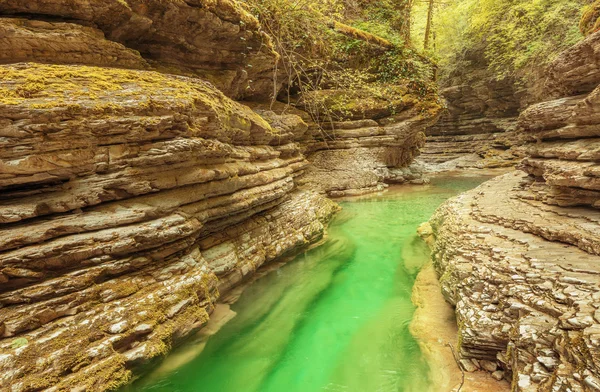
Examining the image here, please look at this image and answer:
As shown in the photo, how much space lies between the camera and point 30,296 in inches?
142

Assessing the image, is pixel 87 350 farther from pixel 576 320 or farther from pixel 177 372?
pixel 576 320

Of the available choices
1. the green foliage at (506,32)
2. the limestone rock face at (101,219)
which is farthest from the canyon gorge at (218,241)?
Result: the green foliage at (506,32)

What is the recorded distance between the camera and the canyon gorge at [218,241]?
3.61 metres

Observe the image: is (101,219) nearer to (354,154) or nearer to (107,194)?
(107,194)

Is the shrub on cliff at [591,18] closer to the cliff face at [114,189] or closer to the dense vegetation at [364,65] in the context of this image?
the dense vegetation at [364,65]

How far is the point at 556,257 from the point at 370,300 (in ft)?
10.7

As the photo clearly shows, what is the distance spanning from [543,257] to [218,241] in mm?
5814

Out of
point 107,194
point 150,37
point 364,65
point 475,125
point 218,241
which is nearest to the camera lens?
point 107,194

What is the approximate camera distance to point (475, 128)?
27859 millimetres

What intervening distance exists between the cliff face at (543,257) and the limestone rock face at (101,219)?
432 centimetres

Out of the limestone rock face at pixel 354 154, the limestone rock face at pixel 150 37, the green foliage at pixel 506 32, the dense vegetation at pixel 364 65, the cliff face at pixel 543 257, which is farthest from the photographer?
the green foliage at pixel 506 32

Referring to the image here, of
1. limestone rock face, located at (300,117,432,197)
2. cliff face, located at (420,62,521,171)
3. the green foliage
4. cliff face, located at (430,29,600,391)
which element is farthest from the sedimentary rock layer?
cliff face, located at (420,62,521,171)

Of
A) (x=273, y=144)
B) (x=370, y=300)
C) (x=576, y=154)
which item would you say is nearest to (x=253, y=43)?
(x=273, y=144)

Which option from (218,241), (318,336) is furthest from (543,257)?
(218,241)
